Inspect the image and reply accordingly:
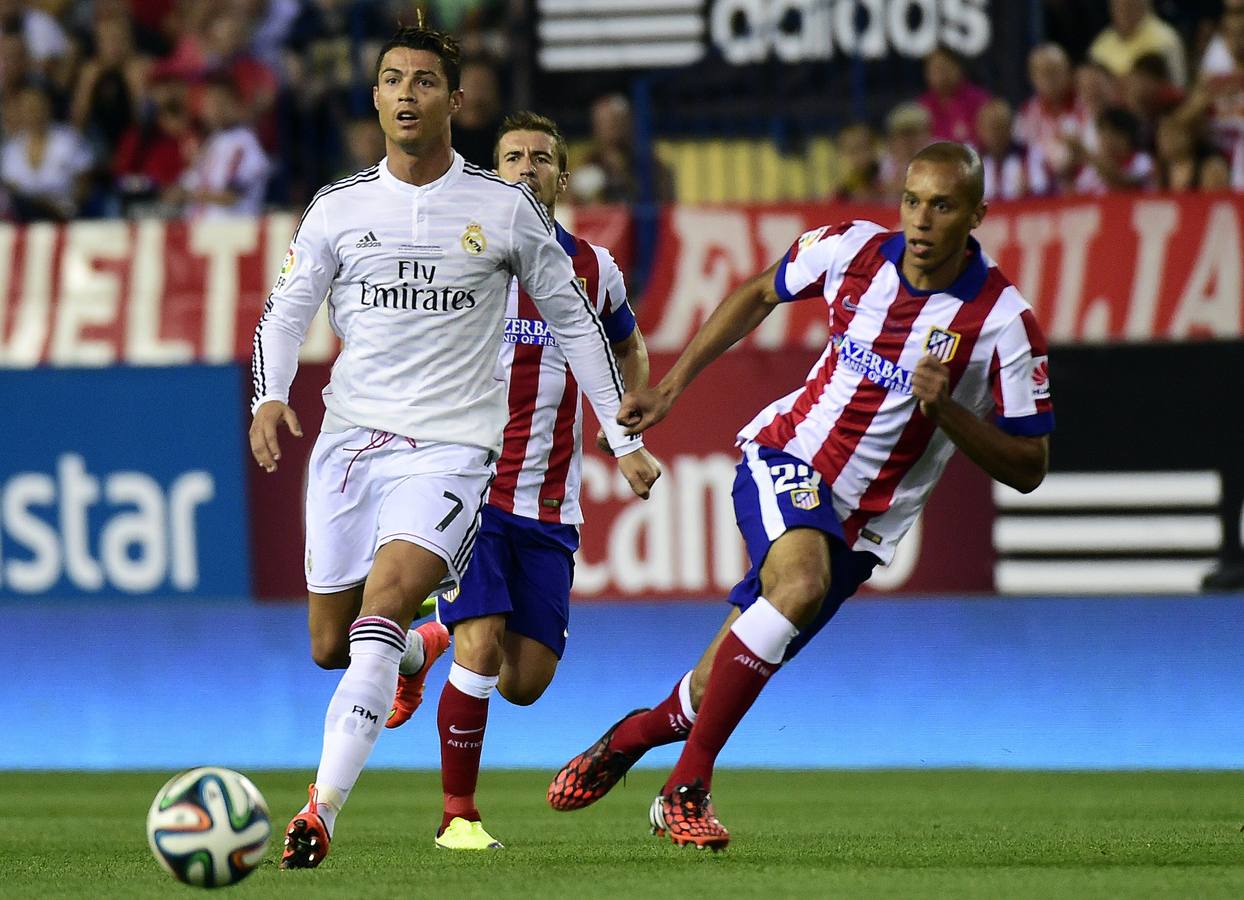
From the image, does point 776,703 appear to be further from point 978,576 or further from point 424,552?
point 424,552

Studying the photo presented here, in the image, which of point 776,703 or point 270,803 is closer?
point 270,803

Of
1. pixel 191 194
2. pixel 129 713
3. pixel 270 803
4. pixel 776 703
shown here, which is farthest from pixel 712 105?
pixel 270 803

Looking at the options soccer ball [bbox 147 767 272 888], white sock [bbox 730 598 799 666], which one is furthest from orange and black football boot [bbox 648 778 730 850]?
soccer ball [bbox 147 767 272 888]

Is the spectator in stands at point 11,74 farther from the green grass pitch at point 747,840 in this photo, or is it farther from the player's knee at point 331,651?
the player's knee at point 331,651

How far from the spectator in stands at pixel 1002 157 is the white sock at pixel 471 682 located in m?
5.81

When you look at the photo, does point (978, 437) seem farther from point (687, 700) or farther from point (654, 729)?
point (654, 729)

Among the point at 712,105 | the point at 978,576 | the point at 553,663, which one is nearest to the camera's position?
the point at 553,663

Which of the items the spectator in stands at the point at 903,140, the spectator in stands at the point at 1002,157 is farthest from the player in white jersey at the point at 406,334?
the spectator in stands at the point at 1002,157

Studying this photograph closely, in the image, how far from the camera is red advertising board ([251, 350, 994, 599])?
989cm

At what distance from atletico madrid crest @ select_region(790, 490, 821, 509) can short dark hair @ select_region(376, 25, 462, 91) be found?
1.57 m

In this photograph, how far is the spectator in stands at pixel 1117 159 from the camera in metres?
11.4

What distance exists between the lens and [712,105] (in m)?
12.6

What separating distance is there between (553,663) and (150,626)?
13.4ft

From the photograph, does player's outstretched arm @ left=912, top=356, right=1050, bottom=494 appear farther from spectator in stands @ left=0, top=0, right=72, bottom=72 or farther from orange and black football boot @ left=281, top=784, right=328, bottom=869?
spectator in stands @ left=0, top=0, right=72, bottom=72
